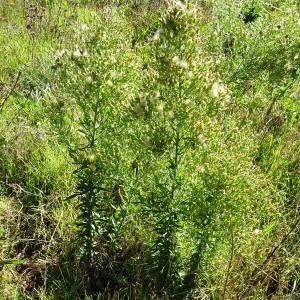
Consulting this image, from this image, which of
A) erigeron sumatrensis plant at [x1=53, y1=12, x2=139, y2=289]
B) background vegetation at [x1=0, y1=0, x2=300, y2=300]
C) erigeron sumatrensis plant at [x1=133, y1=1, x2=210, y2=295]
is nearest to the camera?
erigeron sumatrensis plant at [x1=133, y1=1, x2=210, y2=295]

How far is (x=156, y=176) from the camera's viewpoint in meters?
2.19

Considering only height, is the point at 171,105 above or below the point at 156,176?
above

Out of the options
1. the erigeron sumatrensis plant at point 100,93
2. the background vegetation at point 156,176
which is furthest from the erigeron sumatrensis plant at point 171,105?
the erigeron sumatrensis plant at point 100,93

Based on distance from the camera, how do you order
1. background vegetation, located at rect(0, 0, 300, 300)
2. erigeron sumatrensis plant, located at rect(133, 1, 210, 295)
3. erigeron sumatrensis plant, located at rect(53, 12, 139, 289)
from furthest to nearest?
erigeron sumatrensis plant, located at rect(53, 12, 139, 289) → background vegetation, located at rect(0, 0, 300, 300) → erigeron sumatrensis plant, located at rect(133, 1, 210, 295)

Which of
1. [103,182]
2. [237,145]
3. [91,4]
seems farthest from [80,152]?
[91,4]

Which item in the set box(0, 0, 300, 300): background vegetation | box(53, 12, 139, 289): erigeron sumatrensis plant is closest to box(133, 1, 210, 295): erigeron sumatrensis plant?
box(0, 0, 300, 300): background vegetation

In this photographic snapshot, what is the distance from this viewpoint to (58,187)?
10.4 ft

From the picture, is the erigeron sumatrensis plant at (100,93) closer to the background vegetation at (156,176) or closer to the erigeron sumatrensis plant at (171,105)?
the background vegetation at (156,176)

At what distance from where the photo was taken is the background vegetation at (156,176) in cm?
197

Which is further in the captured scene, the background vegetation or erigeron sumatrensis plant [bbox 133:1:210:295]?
the background vegetation

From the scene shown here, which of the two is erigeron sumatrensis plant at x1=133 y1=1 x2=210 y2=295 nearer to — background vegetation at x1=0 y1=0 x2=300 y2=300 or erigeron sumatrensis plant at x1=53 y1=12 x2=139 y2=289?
background vegetation at x1=0 y1=0 x2=300 y2=300

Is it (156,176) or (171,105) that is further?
(156,176)

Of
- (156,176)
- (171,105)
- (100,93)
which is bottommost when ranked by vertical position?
(156,176)

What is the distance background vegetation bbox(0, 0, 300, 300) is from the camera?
1975mm
